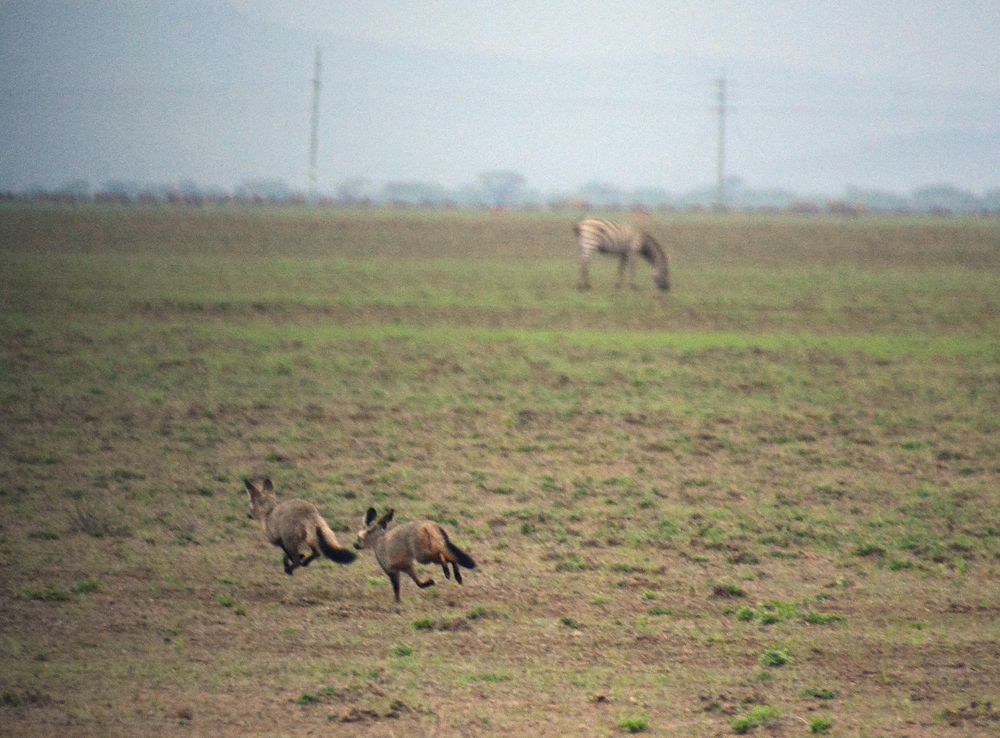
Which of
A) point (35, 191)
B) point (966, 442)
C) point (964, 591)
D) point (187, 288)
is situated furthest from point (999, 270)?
point (35, 191)

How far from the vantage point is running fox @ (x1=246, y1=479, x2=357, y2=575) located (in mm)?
7312

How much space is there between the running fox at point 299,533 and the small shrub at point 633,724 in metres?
1.98

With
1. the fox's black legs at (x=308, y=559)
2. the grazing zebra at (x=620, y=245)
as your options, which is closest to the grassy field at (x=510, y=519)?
the fox's black legs at (x=308, y=559)

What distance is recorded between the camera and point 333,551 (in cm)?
723

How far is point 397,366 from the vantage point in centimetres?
1652

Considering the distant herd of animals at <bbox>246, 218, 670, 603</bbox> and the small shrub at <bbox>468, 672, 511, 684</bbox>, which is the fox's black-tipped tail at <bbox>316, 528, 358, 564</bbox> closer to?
the distant herd of animals at <bbox>246, 218, 670, 603</bbox>

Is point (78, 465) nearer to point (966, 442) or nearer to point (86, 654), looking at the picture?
Answer: point (86, 654)

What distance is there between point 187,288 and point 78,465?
1537cm

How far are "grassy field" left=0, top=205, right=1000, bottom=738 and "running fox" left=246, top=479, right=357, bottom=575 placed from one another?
0.25 m

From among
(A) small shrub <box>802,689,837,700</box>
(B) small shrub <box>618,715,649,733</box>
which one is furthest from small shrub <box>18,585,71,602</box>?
(A) small shrub <box>802,689,837,700</box>

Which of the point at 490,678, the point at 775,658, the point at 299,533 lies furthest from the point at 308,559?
the point at 775,658

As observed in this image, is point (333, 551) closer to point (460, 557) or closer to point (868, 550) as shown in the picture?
point (460, 557)

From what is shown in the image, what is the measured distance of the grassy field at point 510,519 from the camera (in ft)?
20.3

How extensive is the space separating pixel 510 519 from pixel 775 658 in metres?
3.05
